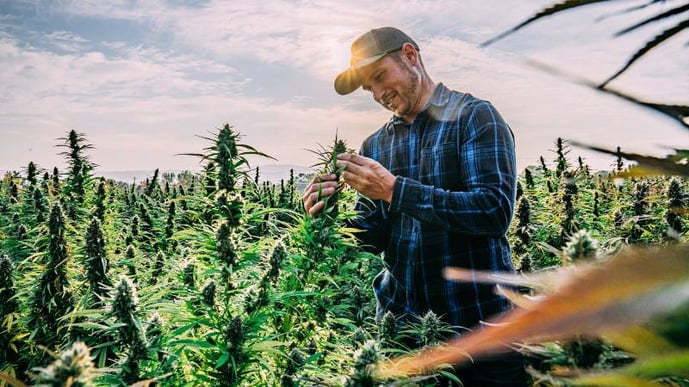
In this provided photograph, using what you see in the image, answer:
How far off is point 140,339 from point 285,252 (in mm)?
652

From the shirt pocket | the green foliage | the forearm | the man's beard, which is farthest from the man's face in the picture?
the green foliage

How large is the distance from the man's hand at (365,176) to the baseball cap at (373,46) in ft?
2.77

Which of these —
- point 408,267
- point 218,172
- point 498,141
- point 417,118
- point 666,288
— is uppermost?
point 417,118

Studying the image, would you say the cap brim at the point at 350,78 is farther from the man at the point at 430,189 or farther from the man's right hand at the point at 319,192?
the man's right hand at the point at 319,192

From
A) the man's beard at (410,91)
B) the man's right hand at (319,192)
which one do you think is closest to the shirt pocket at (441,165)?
the man's beard at (410,91)

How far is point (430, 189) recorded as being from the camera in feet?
7.08

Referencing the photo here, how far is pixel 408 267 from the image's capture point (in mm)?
2486

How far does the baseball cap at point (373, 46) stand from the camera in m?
2.61

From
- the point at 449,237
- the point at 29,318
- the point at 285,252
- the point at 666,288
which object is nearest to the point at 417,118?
the point at 449,237

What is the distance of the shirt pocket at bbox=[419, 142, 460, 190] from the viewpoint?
245 cm

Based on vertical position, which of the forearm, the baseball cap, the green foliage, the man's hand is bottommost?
the green foliage

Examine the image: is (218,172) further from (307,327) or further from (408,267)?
(408,267)

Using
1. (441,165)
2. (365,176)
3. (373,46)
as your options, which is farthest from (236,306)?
(373,46)

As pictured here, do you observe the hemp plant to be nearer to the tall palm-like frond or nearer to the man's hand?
the man's hand
